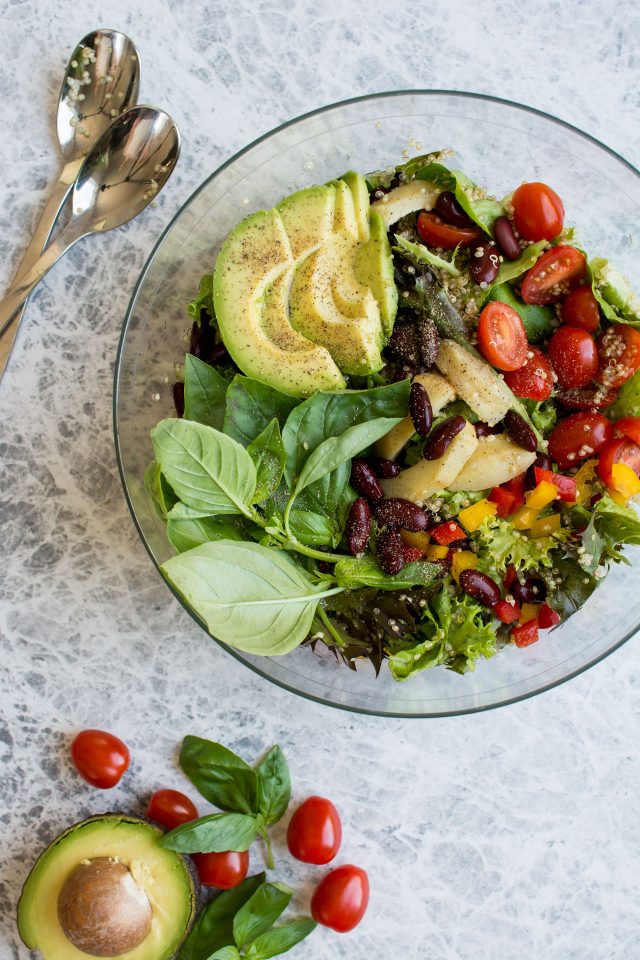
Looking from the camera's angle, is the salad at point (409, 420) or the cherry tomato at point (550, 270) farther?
the cherry tomato at point (550, 270)

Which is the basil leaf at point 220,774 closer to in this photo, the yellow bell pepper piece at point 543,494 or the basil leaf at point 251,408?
the basil leaf at point 251,408

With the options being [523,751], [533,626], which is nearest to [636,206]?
[533,626]

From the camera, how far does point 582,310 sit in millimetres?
2100

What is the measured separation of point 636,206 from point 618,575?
39.1 inches

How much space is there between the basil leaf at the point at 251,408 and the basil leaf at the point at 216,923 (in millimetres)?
1279

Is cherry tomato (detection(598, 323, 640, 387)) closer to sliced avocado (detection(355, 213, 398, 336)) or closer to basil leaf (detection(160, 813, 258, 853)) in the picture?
sliced avocado (detection(355, 213, 398, 336))

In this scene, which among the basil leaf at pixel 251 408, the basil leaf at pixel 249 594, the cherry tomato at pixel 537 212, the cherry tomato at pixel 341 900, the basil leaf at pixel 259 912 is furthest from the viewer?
the cherry tomato at pixel 341 900

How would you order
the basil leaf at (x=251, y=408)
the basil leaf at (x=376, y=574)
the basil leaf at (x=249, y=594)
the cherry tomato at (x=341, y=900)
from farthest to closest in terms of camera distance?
the cherry tomato at (x=341, y=900) < the basil leaf at (x=376, y=574) < the basil leaf at (x=251, y=408) < the basil leaf at (x=249, y=594)

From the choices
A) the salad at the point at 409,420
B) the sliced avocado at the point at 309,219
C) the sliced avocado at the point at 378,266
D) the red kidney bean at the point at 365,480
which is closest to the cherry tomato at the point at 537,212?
the salad at the point at 409,420

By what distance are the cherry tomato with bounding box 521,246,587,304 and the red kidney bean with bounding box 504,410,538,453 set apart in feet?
1.05

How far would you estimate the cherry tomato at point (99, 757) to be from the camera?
2256 millimetres

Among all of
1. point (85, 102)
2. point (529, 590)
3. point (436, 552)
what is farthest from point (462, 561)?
point (85, 102)

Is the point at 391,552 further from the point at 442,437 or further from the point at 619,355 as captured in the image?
the point at 619,355

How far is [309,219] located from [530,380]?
66 centimetres
